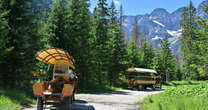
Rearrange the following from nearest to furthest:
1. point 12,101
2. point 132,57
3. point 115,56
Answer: point 12,101 < point 115,56 < point 132,57

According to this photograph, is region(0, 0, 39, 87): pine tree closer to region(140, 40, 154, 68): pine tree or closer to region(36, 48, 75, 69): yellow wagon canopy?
region(36, 48, 75, 69): yellow wagon canopy

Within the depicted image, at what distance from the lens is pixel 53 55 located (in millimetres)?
10680

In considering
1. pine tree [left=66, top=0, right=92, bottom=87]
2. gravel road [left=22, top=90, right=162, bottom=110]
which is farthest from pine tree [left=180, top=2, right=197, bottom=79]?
gravel road [left=22, top=90, right=162, bottom=110]

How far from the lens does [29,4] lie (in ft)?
47.7

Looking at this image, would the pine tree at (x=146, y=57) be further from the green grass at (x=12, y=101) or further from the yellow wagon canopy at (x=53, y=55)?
the green grass at (x=12, y=101)

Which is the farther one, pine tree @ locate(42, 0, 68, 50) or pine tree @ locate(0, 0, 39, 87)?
pine tree @ locate(42, 0, 68, 50)

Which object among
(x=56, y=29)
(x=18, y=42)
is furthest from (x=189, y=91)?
(x=56, y=29)

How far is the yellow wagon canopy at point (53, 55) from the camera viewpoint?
986 centimetres

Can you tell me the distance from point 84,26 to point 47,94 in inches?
574

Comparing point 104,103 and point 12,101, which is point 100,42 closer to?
point 104,103

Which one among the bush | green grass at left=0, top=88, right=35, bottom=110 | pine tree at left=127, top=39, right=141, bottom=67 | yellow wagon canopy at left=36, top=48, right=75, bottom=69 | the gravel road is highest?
pine tree at left=127, top=39, right=141, bottom=67

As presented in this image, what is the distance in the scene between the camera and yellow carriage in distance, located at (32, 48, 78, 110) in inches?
348

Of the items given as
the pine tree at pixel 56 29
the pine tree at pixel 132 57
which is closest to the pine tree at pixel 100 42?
the pine tree at pixel 56 29

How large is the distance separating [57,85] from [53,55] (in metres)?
1.72
